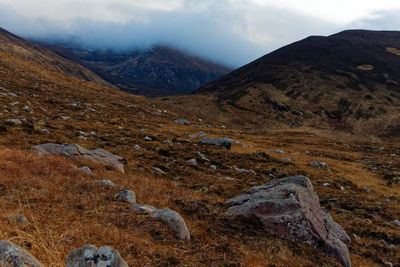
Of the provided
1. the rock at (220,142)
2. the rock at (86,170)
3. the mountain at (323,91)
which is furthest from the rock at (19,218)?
the mountain at (323,91)

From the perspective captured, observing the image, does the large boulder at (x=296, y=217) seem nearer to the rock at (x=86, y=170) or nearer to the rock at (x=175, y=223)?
the rock at (x=175, y=223)

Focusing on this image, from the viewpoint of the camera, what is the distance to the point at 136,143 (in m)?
23.0

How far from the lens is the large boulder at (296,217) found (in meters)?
7.55

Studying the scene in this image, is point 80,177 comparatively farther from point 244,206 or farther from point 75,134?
point 75,134

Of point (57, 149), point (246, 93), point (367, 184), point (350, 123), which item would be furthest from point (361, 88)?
point (57, 149)

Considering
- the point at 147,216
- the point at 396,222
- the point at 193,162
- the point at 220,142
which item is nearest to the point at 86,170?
the point at 147,216

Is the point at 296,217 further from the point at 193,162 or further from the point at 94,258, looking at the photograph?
the point at 193,162

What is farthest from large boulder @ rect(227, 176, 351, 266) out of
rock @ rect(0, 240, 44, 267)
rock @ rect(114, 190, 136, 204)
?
rock @ rect(0, 240, 44, 267)

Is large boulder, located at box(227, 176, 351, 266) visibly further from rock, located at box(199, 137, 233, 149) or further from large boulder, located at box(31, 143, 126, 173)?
rock, located at box(199, 137, 233, 149)

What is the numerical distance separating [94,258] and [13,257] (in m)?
1.07

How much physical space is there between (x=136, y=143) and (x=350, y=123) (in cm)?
9357

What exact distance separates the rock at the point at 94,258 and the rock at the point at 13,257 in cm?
49

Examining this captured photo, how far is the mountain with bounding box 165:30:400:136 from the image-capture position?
302 ft

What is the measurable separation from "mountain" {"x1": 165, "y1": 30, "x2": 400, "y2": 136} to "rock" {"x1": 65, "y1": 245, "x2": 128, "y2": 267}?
85.9 meters
